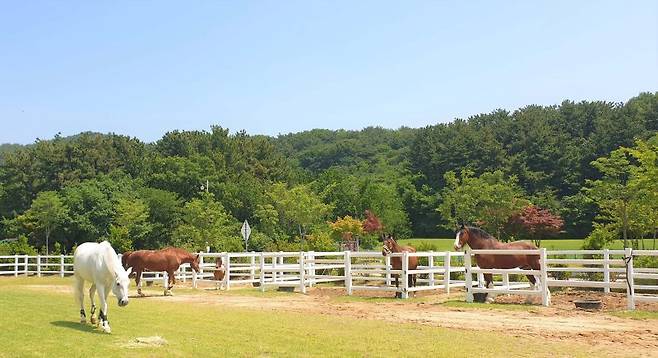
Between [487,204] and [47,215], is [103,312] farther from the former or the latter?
[47,215]

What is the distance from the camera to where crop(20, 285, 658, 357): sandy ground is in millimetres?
9948

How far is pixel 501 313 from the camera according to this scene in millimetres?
13203

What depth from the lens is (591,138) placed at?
223 feet

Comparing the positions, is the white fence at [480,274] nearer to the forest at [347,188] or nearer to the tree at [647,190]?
the tree at [647,190]

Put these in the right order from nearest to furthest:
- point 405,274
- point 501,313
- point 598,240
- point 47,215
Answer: point 501,313
point 405,274
point 598,240
point 47,215

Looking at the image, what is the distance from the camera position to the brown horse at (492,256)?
15.6 m

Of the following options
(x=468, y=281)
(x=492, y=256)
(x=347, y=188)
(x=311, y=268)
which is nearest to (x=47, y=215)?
(x=347, y=188)

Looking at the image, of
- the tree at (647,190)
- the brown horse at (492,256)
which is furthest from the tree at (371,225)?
the brown horse at (492,256)

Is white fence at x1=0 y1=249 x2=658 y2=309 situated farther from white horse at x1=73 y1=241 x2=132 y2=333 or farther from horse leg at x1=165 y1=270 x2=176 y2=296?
white horse at x1=73 y1=241 x2=132 y2=333

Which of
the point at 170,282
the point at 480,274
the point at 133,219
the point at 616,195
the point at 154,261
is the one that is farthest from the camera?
the point at 133,219

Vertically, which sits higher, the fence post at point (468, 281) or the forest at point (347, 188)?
the forest at point (347, 188)

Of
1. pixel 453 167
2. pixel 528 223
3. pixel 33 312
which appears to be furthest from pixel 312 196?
pixel 33 312

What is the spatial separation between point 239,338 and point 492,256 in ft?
27.5

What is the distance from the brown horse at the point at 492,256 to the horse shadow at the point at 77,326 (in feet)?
31.0
